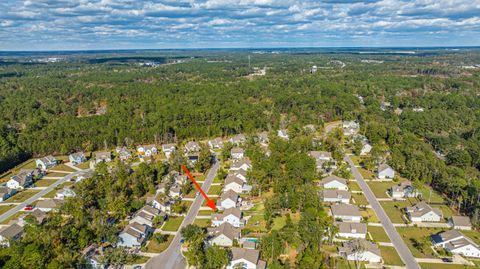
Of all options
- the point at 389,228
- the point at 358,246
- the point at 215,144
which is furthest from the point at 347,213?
the point at 215,144

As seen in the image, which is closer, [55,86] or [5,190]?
[5,190]

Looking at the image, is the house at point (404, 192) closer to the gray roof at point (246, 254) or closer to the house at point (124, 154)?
the gray roof at point (246, 254)

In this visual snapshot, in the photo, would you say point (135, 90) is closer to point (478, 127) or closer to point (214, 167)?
point (214, 167)

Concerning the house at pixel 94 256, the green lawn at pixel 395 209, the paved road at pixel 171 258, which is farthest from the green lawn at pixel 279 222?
the house at pixel 94 256

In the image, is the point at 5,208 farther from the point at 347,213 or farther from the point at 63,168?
the point at 347,213

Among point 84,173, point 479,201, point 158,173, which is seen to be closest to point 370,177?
point 479,201

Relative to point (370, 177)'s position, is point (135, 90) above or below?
above

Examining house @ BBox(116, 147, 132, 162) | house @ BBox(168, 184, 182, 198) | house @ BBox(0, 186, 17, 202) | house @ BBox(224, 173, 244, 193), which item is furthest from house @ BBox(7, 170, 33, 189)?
house @ BBox(224, 173, 244, 193)
